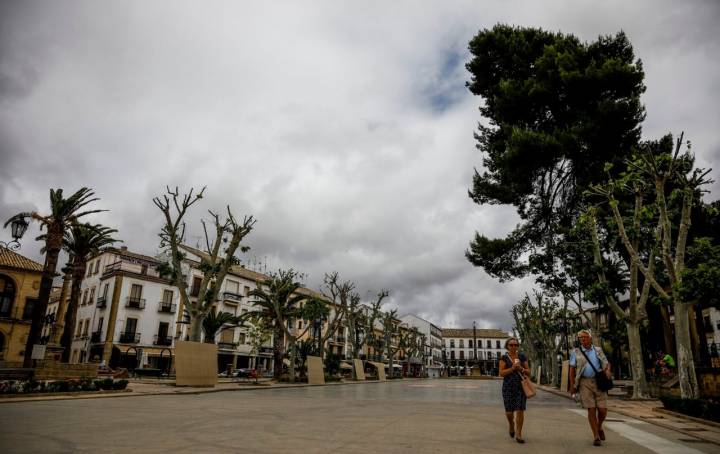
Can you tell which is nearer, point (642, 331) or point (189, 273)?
point (642, 331)

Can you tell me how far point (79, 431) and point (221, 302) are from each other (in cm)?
4653

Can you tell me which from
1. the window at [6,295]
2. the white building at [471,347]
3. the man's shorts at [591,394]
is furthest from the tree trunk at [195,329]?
the white building at [471,347]

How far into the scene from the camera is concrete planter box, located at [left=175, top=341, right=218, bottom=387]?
17.8m

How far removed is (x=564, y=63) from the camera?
17750mm

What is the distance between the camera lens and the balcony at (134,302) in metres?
41.7

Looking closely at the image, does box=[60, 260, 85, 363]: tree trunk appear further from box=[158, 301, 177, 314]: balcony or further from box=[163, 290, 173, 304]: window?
box=[163, 290, 173, 304]: window

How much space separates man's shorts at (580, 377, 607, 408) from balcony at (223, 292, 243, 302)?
4885 cm

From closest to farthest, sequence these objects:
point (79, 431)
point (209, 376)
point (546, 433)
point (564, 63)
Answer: point (79, 431), point (546, 433), point (564, 63), point (209, 376)

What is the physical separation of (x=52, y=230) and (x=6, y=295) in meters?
20.4

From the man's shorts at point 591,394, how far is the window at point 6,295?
135ft

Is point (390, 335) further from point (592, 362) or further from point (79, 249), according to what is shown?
point (592, 362)

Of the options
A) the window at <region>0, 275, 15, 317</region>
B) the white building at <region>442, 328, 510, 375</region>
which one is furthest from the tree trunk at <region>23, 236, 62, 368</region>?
the white building at <region>442, 328, 510, 375</region>

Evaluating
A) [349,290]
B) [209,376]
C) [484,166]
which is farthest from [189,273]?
[484,166]

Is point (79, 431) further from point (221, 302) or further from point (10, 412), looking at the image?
point (221, 302)
